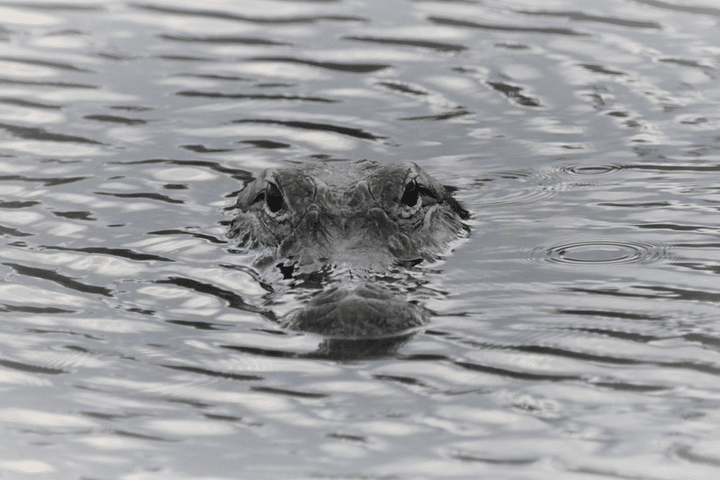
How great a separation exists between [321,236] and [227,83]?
5.28 m

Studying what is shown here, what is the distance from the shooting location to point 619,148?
33.8 feet

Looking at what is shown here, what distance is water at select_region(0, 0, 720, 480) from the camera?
16.0ft

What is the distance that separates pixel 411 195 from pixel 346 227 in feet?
2.44

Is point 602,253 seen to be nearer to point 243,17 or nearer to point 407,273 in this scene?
point 407,273

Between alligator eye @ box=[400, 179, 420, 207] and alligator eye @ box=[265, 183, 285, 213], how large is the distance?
0.84 metres

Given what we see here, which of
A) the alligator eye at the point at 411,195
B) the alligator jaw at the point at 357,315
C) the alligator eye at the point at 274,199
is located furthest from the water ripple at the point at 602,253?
the alligator eye at the point at 274,199

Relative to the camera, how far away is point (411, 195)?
8094 millimetres

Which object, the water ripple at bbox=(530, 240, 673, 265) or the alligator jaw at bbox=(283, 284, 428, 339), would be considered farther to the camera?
the water ripple at bbox=(530, 240, 673, 265)

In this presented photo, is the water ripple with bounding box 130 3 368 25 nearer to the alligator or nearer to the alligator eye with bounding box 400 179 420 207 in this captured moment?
the alligator

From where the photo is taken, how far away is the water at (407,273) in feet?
16.0

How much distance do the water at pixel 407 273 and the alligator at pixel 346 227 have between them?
23 cm

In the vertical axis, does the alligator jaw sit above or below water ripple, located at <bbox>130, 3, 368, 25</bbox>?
below

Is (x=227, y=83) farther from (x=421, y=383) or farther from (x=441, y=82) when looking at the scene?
(x=421, y=383)

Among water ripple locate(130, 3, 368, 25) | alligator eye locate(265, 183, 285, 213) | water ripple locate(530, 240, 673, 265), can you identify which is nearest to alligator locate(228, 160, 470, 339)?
alligator eye locate(265, 183, 285, 213)
